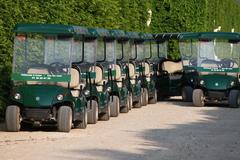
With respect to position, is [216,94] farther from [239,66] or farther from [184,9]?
[184,9]

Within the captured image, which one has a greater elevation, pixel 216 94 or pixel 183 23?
pixel 183 23

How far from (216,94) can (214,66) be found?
0.98 meters

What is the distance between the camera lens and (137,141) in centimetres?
1140

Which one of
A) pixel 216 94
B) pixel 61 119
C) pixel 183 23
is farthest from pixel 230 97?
pixel 183 23

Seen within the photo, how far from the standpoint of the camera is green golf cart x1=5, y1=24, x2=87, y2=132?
1219 centimetres

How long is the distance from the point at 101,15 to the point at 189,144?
8734 millimetres

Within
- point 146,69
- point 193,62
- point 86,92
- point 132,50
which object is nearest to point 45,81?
point 86,92

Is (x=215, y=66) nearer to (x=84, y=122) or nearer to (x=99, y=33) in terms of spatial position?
(x=99, y=33)

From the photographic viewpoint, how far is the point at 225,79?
1927cm

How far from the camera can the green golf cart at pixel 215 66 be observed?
19203 mm

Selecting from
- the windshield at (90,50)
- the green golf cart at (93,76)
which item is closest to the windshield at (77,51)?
the green golf cart at (93,76)

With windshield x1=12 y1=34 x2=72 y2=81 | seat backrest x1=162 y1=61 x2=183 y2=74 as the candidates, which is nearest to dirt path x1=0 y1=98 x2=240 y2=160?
windshield x1=12 y1=34 x2=72 y2=81

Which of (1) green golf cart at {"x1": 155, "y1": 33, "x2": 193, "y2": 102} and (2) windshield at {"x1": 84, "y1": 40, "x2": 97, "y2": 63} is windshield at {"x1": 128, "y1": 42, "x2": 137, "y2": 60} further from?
(2) windshield at {"x1": 84, "y1": 40, "x2": 97, "y2": 63}

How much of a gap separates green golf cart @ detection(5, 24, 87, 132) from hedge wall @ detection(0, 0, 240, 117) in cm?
123
